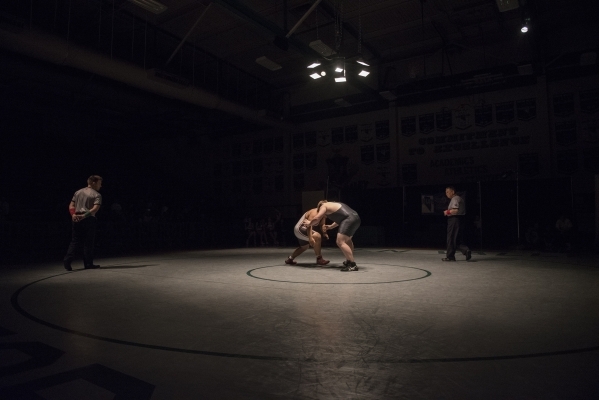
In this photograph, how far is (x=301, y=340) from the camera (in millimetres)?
3115

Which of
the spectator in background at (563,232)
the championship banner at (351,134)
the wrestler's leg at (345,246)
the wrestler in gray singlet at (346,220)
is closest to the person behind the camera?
the wrestler's leg at (345,246)

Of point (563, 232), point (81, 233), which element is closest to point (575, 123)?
point (563, 232)

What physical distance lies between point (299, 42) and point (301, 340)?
35.7 feet

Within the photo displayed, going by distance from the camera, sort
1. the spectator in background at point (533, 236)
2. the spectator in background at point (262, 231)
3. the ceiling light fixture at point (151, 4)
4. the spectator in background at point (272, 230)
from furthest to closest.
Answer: the spectator in background at point (272, 230) < the spectator in background at point (262, 231) < the spectator in background at point (533, 236) < the ceiling light fixture at point (151, 4)

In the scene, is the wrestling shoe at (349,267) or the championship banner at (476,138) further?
the championship banner at (476,138)

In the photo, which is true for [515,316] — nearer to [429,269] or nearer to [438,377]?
[438,377]

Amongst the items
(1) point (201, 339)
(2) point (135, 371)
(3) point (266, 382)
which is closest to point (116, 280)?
(1) point (201, 339)

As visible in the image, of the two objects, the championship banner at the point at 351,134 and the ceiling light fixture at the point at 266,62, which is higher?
the ceiling light fixture at the point at 266,62

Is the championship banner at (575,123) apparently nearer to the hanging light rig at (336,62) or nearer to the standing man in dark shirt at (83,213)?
the hanging light rig at (336,62)

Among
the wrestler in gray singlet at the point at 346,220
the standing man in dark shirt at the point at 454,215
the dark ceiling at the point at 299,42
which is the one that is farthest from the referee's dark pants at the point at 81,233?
the standing man in dark shirt at the point at 454,215

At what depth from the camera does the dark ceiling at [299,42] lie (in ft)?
39.0

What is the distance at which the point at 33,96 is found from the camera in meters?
19.5

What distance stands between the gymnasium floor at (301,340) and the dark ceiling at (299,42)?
313 inches

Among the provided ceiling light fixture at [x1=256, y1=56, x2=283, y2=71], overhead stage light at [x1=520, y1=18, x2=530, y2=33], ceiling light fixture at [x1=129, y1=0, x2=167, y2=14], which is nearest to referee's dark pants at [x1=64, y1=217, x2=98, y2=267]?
ceiling light fixture at [x1=129, y1=0, x2=167, y2=14]
